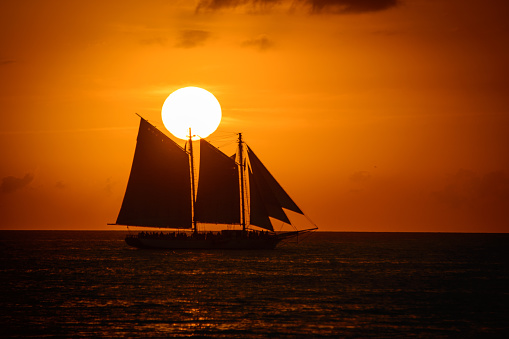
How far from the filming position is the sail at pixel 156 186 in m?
102

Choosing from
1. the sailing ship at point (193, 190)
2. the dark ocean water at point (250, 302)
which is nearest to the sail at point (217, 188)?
the sailing ship at point (193, 190)

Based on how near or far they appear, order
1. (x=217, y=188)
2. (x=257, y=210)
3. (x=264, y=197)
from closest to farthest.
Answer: (x=264, y=197) < (x=257, y=210) < (x=217, y=188)

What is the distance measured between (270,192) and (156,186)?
17.7m

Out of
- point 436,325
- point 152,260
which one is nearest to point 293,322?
point 436,325

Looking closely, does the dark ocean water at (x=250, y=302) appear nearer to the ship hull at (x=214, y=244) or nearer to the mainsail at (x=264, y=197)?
the mainsail at (x=264, y=197)

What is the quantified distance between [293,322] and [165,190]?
6411cm

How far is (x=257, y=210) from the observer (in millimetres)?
100688

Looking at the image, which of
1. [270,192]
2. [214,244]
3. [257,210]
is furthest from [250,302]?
[214,244]

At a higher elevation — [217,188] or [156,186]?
[156,186]

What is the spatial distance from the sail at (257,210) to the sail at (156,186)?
11825 millimetres

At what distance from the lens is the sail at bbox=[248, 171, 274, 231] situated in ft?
328

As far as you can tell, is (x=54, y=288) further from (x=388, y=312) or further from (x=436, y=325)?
(x=436, y=325)

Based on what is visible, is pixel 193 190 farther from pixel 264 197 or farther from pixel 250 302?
pixel 250 302

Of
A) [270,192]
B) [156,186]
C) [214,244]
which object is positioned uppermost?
[156,186]
